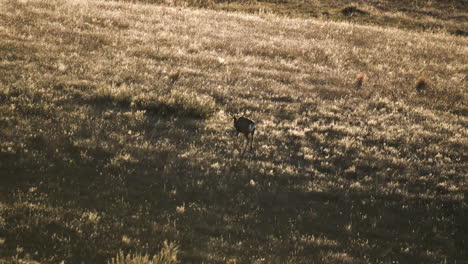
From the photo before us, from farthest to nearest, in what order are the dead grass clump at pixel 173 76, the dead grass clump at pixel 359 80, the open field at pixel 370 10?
1. the open field at pixel 370 10
2. the dead grass clump at pixel 359 80
3. the dead grass clump at pixel 173 76

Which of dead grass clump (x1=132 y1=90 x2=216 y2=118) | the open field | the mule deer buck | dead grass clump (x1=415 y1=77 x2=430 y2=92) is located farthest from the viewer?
the open field

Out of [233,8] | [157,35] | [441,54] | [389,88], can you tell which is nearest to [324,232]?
[389,88]

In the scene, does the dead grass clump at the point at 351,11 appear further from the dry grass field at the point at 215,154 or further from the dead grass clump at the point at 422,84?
the dead grass clump at the point at 422,84

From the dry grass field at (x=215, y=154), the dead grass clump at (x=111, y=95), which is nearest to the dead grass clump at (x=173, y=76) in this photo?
the dry grass field at (x=215, y=154)

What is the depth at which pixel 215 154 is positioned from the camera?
34.5ft

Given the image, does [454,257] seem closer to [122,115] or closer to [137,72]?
[122,115]

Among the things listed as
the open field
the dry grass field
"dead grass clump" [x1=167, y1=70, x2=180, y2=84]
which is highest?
the open field

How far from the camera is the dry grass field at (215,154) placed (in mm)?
7449

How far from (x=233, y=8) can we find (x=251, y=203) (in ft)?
87.1

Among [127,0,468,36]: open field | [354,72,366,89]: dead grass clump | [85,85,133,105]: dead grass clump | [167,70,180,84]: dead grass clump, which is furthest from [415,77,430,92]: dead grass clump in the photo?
[127,0,468,36]: open field

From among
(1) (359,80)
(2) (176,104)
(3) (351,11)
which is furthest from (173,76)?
(3) (351,11)

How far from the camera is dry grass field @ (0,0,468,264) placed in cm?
745

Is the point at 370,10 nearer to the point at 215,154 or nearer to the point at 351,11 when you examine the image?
the point at 351,11

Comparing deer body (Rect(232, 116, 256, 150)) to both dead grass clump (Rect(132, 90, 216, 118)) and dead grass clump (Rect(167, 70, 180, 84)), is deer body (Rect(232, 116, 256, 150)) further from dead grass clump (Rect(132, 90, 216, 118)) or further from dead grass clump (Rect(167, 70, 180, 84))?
dead grass clump (Rect(167, 70, 180, 84))
